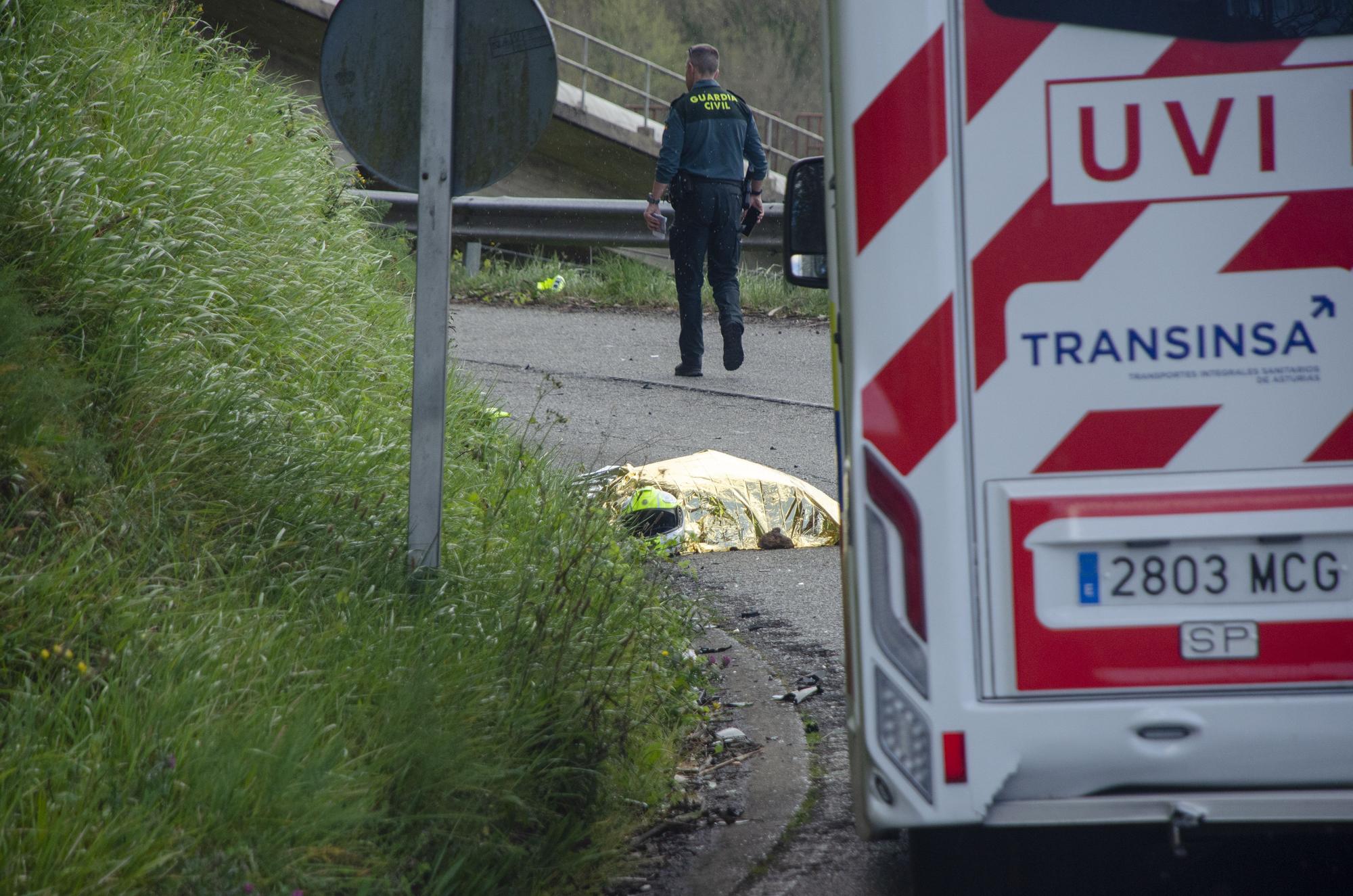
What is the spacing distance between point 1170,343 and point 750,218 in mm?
7813

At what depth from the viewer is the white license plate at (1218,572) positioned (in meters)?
2.46

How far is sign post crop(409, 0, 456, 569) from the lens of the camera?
3.79m

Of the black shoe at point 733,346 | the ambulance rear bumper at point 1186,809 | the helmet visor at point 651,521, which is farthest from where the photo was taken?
the black shoe at point 733,346

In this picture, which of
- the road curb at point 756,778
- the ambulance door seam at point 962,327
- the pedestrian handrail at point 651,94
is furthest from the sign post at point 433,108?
the pedestrian handrail at point 651,94

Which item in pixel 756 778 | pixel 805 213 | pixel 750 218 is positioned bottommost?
pixel 756 778

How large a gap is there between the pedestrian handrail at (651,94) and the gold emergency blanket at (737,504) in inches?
234

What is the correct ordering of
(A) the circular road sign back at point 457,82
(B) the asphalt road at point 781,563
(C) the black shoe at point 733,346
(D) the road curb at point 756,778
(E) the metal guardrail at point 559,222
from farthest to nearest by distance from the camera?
(E) the metal guardrail at point 559,222 < (C) the black shoe at point 733,346 < (A) the circular road sign back at point 457,82 < (D) the road curb at point 756,778 < (B) the asphalt road at point 781,563

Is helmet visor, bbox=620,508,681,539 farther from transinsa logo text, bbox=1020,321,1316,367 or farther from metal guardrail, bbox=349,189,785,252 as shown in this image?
metal guardrail, bbox=349,189,785,252

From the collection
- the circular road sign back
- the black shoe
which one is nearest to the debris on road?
the circular road sign back

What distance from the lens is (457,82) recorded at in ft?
12.5

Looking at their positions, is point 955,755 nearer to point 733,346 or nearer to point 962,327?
point 962,327

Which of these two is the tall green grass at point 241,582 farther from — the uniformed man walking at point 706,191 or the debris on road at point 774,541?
the uniformed man walking at point 706,191

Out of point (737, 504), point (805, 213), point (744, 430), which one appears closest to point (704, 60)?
point (744, 430)

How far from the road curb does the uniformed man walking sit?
4.97 metres
